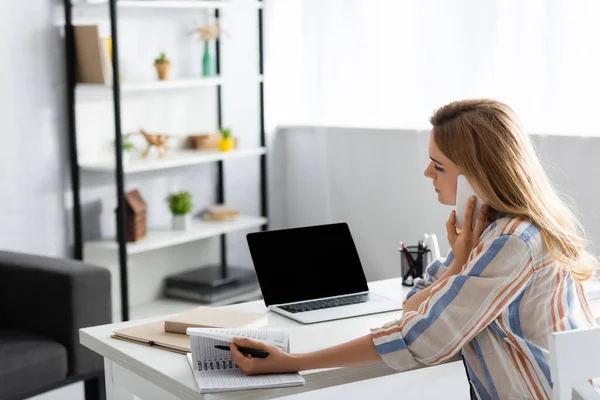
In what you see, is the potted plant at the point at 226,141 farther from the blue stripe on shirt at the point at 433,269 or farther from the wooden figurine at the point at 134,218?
the blue stripe on shirt at the point at 433,269

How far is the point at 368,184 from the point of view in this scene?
4.57 metres

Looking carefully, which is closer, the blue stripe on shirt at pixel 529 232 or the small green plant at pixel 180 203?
the blue stripe on shirt at pixel 529 232

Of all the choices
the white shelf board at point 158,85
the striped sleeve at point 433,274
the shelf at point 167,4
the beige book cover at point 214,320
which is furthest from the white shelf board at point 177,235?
the striped sleeve at point 433,274

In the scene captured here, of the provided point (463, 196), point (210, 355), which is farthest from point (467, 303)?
point (210, 355)

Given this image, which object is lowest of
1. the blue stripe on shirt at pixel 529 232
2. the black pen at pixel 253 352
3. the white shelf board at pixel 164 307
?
the white shelf board at pixel 164 307

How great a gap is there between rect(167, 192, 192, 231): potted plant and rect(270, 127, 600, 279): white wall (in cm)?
82

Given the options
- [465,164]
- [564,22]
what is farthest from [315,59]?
[465,164]

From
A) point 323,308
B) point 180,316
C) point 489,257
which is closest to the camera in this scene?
point 489,257

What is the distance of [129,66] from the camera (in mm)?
4191

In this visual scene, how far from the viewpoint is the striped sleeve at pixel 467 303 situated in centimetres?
159

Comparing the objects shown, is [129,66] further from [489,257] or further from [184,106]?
[489,257]

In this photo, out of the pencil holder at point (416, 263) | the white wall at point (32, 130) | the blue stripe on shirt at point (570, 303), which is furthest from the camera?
the white wall at point (32, 130)

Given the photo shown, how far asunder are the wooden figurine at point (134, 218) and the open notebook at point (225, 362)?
2.36m

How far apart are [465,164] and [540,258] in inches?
9.2
